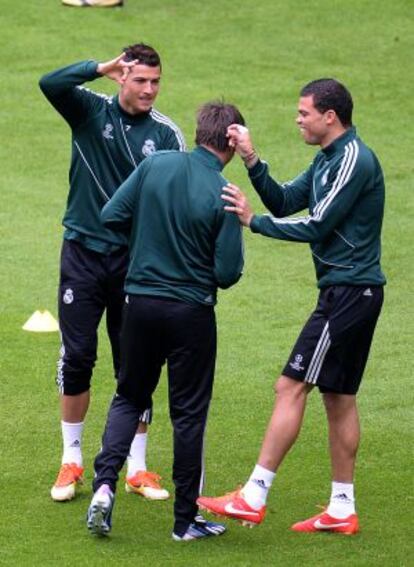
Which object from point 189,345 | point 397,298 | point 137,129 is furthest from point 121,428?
point 397,298

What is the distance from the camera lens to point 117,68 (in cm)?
790

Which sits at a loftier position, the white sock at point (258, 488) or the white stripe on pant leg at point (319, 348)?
the white stripe on pant leg at point (319, 348)

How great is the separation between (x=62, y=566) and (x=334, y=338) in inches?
67.1

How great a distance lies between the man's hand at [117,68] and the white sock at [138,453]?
6.28 feet

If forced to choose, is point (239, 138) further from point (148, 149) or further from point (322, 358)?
point (322, 358)

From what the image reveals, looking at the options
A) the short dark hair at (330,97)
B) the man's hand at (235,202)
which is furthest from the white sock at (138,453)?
the short dark hair at (330,97)

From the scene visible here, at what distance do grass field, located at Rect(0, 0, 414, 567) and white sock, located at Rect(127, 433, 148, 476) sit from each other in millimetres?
173

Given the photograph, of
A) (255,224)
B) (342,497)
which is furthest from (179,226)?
(342,497)

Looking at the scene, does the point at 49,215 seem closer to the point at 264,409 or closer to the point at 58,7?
the point at 264,409

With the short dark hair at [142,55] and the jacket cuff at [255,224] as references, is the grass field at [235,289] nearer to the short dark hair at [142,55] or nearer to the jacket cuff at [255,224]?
the jacket cuff at [255,224]

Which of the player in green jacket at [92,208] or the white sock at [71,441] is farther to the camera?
the white sock at [71,441]

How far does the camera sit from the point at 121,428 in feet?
24.6

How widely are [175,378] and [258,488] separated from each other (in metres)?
0.71

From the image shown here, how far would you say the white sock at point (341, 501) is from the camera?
7699 millimetres
